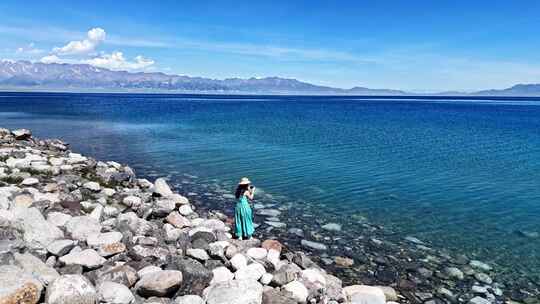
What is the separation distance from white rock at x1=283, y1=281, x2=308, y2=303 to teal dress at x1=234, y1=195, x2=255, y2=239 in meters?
4.29

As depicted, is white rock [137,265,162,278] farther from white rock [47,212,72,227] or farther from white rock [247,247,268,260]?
white rock [47,212,72,227]

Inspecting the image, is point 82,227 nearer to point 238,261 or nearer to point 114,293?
point 114,293

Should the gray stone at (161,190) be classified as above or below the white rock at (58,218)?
below

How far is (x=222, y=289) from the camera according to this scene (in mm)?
10109

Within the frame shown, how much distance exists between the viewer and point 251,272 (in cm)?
1176

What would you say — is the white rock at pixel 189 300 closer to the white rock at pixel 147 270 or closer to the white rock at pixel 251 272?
the white rock at pixel 147 270

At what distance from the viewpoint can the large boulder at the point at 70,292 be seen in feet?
28.6

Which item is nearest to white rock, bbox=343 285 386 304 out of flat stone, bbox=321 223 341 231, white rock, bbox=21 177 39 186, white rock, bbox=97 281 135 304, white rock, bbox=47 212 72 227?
flat stone, bbox=321 223 341 231

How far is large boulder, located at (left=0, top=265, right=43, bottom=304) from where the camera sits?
8.41m

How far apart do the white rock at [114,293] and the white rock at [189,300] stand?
1014 mm

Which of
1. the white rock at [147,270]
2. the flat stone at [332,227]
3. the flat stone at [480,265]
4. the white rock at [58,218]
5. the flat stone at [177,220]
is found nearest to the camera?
the white rock at [147,270]

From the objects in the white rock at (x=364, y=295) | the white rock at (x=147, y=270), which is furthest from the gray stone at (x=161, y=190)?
the white rock at (x=364, y=295)

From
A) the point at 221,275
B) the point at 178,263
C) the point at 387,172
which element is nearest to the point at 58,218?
the point at 178,263

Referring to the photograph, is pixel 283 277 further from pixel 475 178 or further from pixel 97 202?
pixel 475 178
